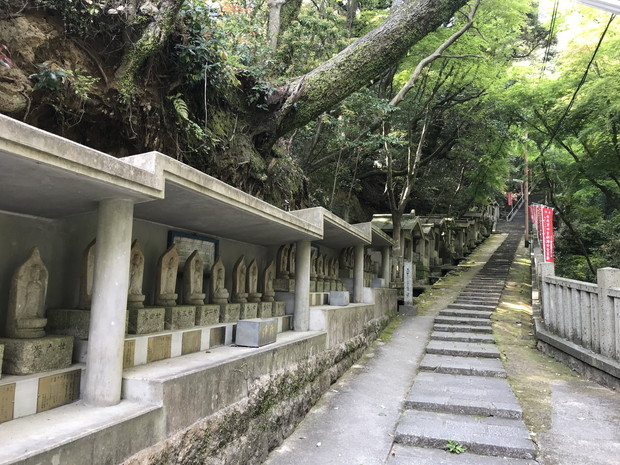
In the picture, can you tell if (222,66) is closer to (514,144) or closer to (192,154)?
(192,154)

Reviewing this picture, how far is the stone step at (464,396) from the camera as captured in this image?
5.79 metres

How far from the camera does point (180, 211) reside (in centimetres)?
426

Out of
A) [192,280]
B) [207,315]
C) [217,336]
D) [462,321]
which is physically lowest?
[462,321]

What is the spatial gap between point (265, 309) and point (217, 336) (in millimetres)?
1353

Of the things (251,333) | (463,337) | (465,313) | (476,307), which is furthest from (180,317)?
(476,307)

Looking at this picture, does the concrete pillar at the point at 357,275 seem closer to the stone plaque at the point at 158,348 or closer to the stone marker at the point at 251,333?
the stone marker at the point at 251,333

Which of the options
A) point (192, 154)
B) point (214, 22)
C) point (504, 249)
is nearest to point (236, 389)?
point (192, 154)

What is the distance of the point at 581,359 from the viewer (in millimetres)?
7531

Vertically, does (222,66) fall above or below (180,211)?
above

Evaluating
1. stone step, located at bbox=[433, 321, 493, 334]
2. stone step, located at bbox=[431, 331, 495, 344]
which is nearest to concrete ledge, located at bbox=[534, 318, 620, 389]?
stone step, located at bbox=[431, 331, 495, 344]

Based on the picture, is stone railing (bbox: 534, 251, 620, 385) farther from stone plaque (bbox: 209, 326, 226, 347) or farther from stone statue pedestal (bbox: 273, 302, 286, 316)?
stone plaque (bbox: 209, 326, 226, 347)

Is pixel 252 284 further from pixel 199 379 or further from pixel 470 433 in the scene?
pixel 470 433

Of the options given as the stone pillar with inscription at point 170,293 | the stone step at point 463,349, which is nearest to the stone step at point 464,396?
the stone step at point 463,349

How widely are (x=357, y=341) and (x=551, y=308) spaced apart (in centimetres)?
434
